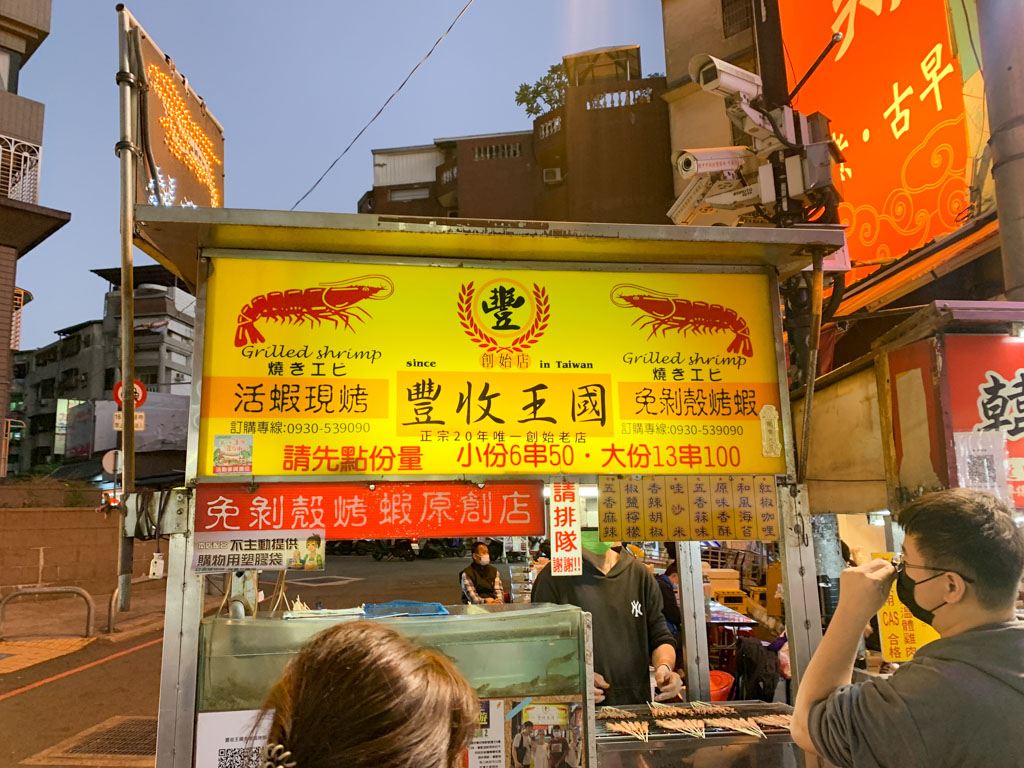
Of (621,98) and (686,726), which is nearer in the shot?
(686,726)

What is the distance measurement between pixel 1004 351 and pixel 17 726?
10.3 m

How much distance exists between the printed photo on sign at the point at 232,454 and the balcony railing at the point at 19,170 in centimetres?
2272

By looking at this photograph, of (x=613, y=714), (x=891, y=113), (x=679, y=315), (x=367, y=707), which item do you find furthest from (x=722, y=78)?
(x=367, y=707)

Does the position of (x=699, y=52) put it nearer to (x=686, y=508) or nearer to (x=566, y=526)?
(x=686, y=508)

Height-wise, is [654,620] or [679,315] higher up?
[679,315]

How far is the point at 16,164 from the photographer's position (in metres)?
21.0

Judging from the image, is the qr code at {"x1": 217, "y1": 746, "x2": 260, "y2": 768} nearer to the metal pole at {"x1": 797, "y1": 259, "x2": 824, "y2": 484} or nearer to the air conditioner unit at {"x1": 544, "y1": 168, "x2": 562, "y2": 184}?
the metal pole at {"x1": 797, "y1": 259, "x2": 824, "y2": 484}

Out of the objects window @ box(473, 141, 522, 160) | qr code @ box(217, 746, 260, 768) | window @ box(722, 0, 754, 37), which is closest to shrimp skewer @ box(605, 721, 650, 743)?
qr code @ box(217, 746, 260, 768)

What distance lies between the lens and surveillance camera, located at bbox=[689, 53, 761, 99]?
7008 mm

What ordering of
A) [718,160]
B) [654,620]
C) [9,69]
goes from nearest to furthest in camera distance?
[654,620], [718,160], [9,69]

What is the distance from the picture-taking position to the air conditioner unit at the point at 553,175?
28.5 m

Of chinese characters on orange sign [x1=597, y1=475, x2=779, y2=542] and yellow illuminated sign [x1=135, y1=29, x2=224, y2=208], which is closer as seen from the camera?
yellow illuminated sign [x1=135, y1=29, x2=224, y2=208]

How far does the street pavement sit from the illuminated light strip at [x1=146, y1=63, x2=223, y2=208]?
2708mm

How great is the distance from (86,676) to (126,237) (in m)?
9.73
